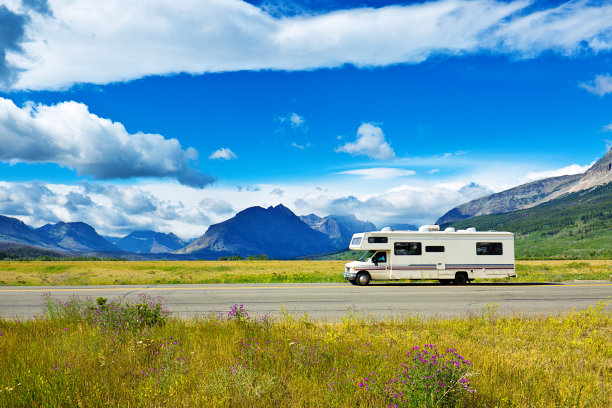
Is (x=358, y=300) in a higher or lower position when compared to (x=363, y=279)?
lower

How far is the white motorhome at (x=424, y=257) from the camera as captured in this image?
2320 centimetres

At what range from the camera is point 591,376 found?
6.72 meters

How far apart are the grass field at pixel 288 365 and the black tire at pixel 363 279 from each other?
1315 centimetres

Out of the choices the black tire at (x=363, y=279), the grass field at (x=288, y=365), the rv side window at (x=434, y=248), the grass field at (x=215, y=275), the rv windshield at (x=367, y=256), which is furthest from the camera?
the grass field at (x=215, y=275)

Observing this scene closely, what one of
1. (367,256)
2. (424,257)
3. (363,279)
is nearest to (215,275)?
(367,256)

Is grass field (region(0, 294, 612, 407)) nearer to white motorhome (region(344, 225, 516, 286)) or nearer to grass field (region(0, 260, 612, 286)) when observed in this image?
white motorhome (region(344, 225, 516, 286))

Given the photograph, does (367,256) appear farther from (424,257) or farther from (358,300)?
(358,300)

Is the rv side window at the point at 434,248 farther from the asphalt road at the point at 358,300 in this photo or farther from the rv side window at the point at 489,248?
the asphalt road at the point at 358,300

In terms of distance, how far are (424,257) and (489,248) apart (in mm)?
4112

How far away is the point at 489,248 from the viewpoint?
23.9 meters

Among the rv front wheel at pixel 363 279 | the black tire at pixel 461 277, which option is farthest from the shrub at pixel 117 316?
the black tire at pixel 461 277

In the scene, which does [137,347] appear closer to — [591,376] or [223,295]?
[591,376]

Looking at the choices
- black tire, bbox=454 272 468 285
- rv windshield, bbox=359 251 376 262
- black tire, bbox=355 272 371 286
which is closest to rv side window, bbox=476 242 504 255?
black tire, bbox=454 272 468 285

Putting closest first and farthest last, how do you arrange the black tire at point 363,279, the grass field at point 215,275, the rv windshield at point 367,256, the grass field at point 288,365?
the grass field at point 288,365, the black tire at point 363,279, the rv windshield at point 367,256, the grass field at point 215,275
